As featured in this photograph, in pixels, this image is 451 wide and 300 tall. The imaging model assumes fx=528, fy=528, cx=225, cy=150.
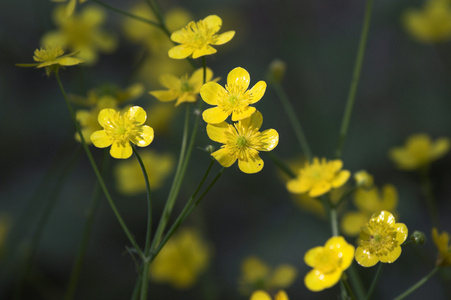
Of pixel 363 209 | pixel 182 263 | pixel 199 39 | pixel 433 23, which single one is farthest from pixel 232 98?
pixel 433 23

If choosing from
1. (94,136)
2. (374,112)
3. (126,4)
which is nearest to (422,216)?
(374,112)

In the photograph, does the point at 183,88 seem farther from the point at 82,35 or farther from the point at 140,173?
the point at 82,35

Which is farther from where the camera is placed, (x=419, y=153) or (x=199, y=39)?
(x=419, y=153)

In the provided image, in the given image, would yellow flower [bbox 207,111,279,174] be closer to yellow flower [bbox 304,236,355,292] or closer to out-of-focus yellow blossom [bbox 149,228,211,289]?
yellow flower [bbox 304,236,355,292]

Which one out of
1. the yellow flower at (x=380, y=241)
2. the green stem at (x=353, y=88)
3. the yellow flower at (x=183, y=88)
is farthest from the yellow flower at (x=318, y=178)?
the yellow flower at (x=183, y=88)

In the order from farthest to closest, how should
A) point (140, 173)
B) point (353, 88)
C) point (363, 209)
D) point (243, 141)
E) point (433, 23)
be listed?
point (433, 23), point (140, 173), point (363, 209), point (353, 88), point (243, 141)

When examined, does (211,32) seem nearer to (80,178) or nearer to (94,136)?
(94,136)
